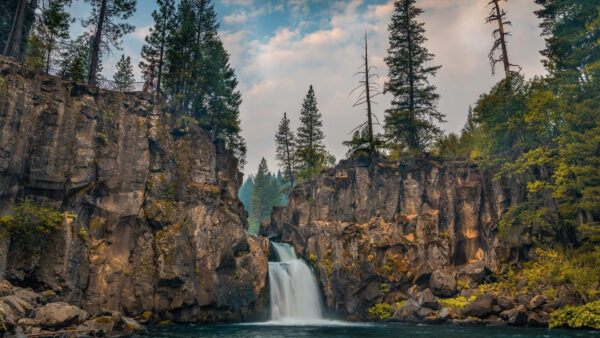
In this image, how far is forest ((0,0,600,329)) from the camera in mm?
26500

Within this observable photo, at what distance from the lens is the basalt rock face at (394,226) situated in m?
35.4

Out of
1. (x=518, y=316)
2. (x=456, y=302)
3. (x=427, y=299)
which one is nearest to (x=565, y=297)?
(x=518, y=316)

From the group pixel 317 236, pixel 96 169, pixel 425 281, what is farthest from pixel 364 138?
pixel 96 169

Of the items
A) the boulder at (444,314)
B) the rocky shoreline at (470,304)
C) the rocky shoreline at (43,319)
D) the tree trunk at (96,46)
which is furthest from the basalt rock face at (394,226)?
the tree trunk at (96,46)

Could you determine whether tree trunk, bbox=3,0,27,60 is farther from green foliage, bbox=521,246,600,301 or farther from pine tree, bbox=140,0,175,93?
green foliage, bbox=521,246,600,301

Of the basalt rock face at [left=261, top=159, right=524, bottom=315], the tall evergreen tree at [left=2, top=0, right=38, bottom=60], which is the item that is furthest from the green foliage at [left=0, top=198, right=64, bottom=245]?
the basalt rock face at [left=261, top=159, right=524, bottom=315]

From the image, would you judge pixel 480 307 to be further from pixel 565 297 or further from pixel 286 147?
pixel 286 147

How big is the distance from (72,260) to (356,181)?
28.7 metres

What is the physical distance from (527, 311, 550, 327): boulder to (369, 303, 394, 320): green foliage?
11.7 metres

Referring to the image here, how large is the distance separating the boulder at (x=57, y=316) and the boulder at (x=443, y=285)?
91.2 feet

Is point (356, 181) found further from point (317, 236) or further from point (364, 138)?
point (317, 236)

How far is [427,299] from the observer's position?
1224 inches

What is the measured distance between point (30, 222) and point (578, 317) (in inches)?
1426

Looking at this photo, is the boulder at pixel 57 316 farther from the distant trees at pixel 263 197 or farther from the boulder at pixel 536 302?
the distant trees at pixel 263 197
